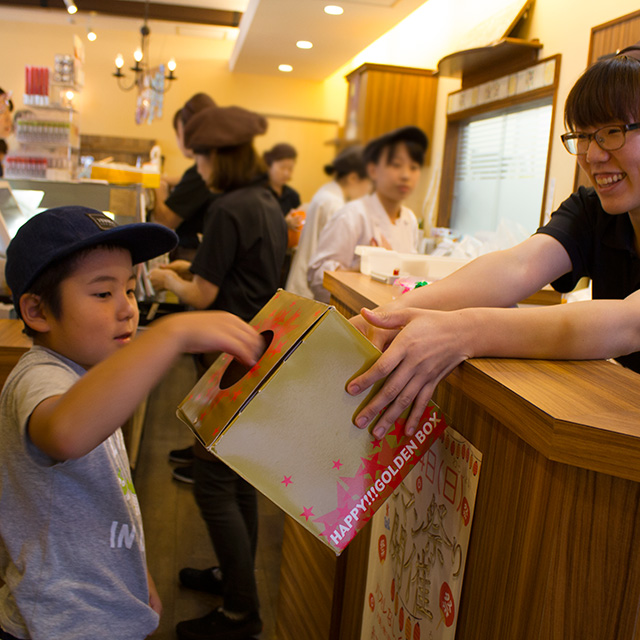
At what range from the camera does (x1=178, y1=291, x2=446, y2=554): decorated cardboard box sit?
0.90 m

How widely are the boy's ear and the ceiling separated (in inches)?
203

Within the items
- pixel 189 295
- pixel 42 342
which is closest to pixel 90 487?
pixel 42 342

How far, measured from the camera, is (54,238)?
1159 millimetres

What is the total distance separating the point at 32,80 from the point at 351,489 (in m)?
3.96

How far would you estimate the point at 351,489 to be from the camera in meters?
0.96

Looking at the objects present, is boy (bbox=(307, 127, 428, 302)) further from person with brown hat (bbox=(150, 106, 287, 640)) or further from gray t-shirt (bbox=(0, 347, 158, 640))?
gray t-shirt (bbox=(0, 347, 158, 640))

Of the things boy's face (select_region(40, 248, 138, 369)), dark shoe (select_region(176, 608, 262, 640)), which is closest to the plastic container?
boy's face (select_region(40, 248, 138, 369))

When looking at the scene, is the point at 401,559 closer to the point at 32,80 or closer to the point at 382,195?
the point at 382,195

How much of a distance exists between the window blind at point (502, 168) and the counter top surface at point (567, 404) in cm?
389

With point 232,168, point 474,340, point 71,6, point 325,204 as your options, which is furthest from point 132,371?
point 71,6

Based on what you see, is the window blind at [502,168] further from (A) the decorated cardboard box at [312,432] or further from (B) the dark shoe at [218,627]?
(A) the decorated cardboard box at [312,432]

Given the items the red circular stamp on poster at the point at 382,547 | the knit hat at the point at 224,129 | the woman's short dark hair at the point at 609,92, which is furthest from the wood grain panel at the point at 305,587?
the knit hat at the point at 224,129

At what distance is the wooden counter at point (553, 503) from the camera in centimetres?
76

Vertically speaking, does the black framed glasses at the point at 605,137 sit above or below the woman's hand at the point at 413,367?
above
